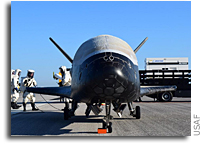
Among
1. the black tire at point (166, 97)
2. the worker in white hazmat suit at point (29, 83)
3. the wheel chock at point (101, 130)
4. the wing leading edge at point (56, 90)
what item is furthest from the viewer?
the black tire at point (166, 97)

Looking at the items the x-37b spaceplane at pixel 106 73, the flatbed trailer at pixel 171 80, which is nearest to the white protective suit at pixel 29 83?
the x-37b spaceplane at pixel 106 73

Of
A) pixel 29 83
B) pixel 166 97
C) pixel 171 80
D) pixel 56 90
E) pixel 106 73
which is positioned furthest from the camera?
pixel 171 80

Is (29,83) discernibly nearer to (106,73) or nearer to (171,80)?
(106,73)

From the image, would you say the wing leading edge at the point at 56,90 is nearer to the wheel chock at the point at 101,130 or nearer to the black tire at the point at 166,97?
the wheel chock at the point at 101,130

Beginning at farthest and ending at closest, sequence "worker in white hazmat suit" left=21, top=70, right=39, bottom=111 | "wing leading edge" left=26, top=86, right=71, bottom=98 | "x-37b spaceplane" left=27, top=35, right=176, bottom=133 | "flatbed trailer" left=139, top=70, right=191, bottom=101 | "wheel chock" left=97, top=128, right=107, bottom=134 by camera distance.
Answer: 1. "flatbed trailer" left=139, top=70, right=191, bottom=101
2. "worker in white hazmat suit" left=21, top=70, right=39, bottom=111
3. "wing leading edge" left=26, top=86, right=71, bottom=98
4. "wheel chock" left=97, top=128, right=107, bottom=134
5. "x-37b spaceplane" left=27, top=35, right=176, bottom=133

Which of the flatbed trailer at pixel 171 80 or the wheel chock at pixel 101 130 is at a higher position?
the flatbed trailer at pixel 171 80

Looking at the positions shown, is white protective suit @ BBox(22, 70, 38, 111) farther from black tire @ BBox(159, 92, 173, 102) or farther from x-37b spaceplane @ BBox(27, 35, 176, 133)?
black tire @ BBox(159, 92, 173, 102)

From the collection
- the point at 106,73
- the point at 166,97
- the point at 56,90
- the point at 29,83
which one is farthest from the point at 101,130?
the point at 166,97

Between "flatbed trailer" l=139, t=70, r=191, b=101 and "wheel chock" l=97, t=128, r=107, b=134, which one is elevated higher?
"flatbed trailer" l=139, t=70, r=191, b=101

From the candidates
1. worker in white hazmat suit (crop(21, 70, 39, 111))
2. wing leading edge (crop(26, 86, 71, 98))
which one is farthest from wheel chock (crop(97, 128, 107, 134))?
worker in white hazmat suit (crop(21, 70, 39, 111))

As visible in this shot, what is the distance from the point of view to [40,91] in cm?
1358

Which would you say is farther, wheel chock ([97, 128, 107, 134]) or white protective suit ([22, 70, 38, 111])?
white protective suit ([22, 70, 38, 111])
